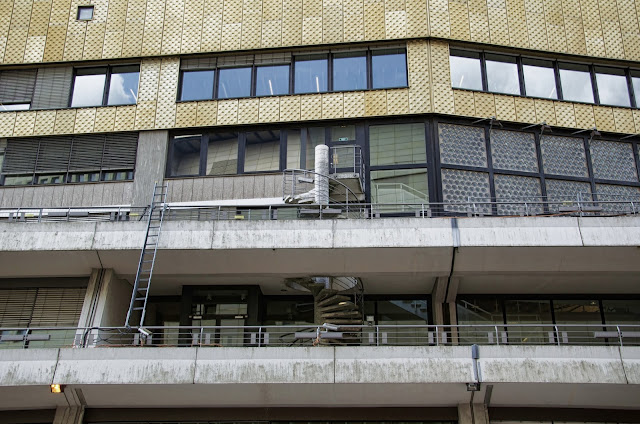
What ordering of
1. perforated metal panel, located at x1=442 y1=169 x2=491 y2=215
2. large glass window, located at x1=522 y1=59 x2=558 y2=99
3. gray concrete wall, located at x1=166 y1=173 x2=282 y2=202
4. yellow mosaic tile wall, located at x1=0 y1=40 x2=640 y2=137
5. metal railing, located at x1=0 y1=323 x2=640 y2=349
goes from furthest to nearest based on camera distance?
1. large glass window, located at x1=522 y1=59 x2=558 y2=99
2. yellow mosaic tile wall, located at x1=0 y1=40 x2=640 y2=137
3. gray concrete wall, located at x1=166 y1=173 x2=282 y2=202
4. perforated metal panel, located at x1=442 y1=169 x2=491 y2=215
5. metal railing, located at x1=0 y1=323 x2=640 y2=349

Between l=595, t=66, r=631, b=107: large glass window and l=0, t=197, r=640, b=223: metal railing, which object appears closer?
l=0, t=197, r=640, b=223: metal railing

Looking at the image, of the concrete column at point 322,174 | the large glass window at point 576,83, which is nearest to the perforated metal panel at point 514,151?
the large glass window at point 576,83

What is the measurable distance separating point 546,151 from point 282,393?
12.2m

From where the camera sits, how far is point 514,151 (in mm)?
22953

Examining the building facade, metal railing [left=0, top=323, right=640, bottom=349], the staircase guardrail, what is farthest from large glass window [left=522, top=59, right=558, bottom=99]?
metal railing [left=0, top=323, right=640, bottom=349]

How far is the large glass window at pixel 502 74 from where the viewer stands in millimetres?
23766

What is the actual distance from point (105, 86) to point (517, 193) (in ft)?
49.7

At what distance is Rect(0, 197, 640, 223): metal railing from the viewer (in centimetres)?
2095

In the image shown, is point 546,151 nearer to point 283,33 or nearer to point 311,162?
point 311,162

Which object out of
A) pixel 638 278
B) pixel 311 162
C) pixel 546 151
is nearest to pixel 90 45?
pixel 311 162

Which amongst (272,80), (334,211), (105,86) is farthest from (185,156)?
(334,211)

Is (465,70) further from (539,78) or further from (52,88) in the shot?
(52,88)

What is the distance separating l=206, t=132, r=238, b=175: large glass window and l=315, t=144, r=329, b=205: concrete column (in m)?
3.03

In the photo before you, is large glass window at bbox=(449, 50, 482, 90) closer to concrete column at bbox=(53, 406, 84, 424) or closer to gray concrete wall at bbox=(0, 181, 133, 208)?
gray concrete wall at bbox=(0, 181, 133, 208)
